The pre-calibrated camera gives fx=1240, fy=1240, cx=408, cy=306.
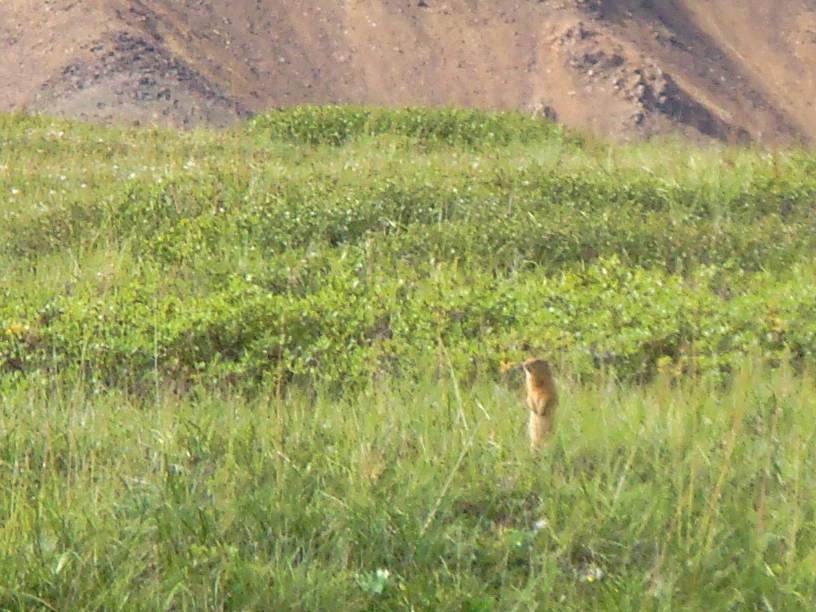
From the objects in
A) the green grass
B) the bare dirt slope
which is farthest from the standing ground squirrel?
the bare dirt slope

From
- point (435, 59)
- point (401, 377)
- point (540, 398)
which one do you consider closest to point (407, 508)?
point (540, 398)

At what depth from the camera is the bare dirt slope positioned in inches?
739

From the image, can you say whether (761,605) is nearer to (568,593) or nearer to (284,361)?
(568,593)

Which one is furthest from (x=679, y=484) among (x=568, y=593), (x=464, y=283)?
(x=464, y=283)

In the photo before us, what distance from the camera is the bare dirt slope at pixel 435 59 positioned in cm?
1878

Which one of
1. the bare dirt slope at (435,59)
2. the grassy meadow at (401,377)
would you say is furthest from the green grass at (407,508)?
the bare dirt slope at (435,59)

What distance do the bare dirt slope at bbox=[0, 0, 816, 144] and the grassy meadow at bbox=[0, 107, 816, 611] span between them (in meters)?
9.10

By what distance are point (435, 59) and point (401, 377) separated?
17583 mm

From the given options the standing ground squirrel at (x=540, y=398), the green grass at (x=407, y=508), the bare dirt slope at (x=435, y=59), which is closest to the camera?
the green grass at (x=407, y=508)

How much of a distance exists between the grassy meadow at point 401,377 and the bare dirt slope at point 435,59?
910cm

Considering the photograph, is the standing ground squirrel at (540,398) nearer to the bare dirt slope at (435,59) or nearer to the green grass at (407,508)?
the green grass at (407,508)

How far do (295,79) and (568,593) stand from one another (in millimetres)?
18583

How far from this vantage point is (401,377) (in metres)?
4.87

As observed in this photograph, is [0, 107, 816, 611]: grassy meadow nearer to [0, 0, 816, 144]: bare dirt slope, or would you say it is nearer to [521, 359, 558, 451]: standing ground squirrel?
[521, 359, 558, 451]: standing ground squirrel
